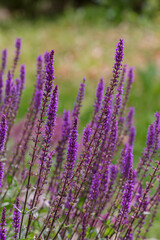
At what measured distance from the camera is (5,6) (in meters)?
21.6

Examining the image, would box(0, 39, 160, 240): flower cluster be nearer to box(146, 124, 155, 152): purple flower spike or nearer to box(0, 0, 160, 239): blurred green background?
box(146, 124, 155, 152): purple flower spike

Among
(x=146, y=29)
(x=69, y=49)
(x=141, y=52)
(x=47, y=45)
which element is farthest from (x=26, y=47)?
(x=146, y=29)

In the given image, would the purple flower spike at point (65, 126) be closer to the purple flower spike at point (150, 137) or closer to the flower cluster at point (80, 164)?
the flower cluster at point (80, 164)

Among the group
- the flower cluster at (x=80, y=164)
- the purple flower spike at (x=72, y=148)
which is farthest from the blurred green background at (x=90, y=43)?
the purple flower spike at (x=72, y=148)

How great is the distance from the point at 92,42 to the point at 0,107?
10573mm

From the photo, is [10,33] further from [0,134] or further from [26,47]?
[0,134]

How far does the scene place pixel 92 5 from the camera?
20688 mm

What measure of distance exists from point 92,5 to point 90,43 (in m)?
7.61

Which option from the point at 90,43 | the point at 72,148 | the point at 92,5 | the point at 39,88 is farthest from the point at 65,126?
the point at 92,5

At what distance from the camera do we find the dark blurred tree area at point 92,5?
16.9 m

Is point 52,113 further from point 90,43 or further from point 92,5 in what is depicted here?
point 92,5

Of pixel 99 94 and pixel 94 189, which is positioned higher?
pixel 99 94

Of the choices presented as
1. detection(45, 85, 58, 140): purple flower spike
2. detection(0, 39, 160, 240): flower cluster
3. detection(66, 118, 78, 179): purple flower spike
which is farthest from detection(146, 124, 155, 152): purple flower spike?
detection(45, 85, 58, 140): purple flower spike

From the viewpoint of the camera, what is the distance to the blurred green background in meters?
9.56
